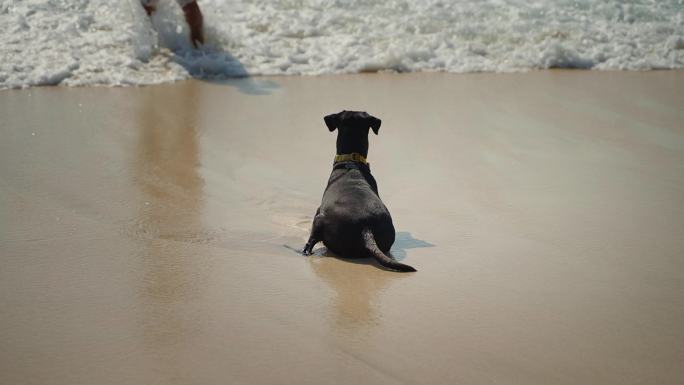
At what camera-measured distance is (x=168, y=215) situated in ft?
17.2

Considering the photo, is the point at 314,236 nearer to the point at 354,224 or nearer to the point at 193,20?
the point at 354,224

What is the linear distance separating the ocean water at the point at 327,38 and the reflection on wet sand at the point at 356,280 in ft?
17.9

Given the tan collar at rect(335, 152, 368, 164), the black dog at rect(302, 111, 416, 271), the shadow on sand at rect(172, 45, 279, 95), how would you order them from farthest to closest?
the shadow on sand at rect(172, 45, 279, 95), the tan collar at rect(335, 152, 368, 164), the black dog at rect(302, 111, 416, 271)

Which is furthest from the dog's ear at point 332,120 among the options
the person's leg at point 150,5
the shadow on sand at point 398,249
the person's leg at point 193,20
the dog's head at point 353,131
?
the person's leg at point 150,5

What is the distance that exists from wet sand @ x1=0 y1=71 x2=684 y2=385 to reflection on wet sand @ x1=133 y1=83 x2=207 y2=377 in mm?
21

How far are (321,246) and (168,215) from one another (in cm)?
112

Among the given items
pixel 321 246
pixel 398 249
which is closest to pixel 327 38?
pixel 321 246

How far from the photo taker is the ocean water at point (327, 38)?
970cm

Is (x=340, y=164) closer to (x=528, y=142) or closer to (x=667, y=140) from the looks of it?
(x=528, y=142)

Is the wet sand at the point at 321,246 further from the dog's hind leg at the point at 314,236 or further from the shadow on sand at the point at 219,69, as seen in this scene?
the shadow on sand at the point at 219,69

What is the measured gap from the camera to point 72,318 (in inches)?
141

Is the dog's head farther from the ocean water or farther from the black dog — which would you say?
the ocean water

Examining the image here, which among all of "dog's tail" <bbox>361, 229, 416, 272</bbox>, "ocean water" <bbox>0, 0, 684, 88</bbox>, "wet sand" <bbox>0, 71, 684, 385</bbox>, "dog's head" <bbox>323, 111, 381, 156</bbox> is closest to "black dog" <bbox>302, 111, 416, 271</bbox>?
"dog's tail" <bbox>361, 229, 416, 272</bbox>

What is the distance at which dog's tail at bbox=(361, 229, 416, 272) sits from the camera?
4418 millimetres
